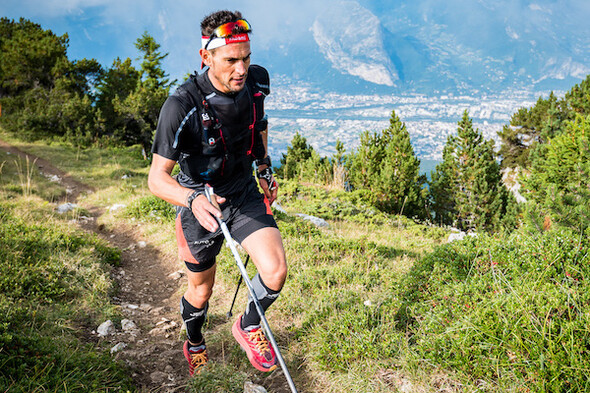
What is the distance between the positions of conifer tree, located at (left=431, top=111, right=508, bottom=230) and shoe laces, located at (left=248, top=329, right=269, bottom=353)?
105 ft

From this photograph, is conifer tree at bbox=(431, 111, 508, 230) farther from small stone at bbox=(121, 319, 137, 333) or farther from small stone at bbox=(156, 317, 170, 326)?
small stone at bbox=(121, 319, 137, 333)

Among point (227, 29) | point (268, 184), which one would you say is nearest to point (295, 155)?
point (268, 184)

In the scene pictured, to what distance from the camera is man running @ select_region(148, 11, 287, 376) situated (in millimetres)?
2951

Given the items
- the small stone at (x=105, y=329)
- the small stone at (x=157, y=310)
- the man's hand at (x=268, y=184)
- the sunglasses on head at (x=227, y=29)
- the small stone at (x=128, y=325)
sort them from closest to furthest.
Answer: the sunglasses on head at (x=227, y=29), the man's hand at (x=268, y=184), the small stone at (x=105, y=329), the small stone at (x=128, y=325), the small stone at (x=157, y=310)

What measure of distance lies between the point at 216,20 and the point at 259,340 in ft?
8.91

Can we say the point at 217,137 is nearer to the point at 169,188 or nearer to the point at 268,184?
the point at 169,188

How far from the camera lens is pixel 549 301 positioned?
294cm

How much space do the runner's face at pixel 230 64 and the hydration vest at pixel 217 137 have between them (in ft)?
0.47

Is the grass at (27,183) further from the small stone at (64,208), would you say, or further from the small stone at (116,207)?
the small stone at (116,207)

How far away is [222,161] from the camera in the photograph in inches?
128

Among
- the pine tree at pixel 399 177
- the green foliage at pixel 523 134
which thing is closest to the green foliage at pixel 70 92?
the pine tree at pixel 399 177

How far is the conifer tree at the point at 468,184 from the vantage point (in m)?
33.2

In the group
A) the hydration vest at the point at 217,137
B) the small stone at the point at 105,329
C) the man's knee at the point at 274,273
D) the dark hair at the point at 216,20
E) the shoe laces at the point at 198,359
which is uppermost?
the dark hair at the point at 216,20

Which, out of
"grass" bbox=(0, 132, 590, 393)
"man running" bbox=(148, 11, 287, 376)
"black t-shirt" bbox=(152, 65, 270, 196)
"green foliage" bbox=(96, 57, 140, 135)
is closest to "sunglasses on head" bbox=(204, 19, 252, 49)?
"man running" bbox=(148, 11, 287, 376)
